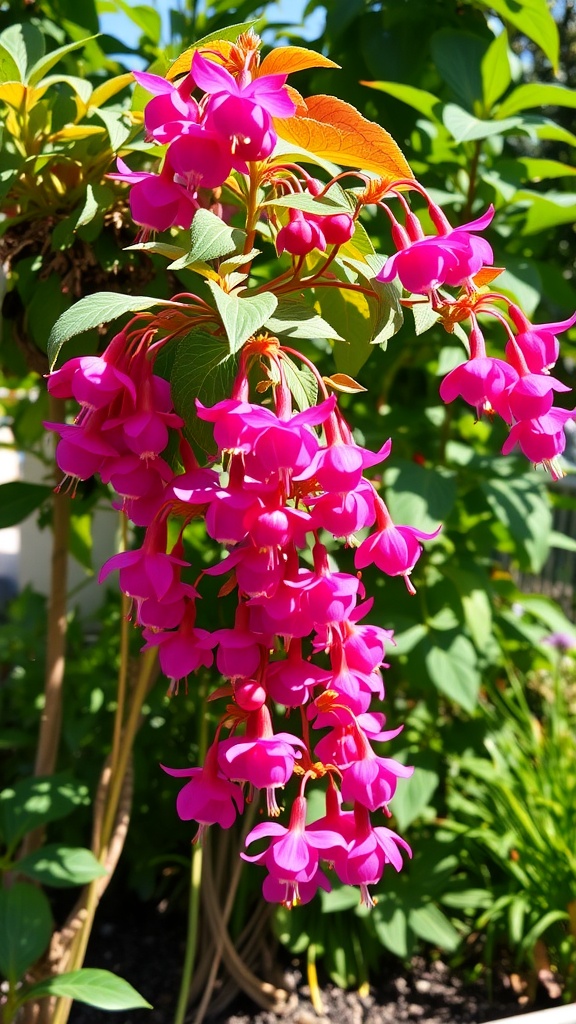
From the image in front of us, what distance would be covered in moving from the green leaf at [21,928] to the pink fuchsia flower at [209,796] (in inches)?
22.2

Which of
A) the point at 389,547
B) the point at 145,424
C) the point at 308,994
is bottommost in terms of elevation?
the point at 308,994

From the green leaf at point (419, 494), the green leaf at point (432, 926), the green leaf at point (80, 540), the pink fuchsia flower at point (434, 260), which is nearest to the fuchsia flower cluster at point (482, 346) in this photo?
Result: the pink fuchsia flower at point (434, 260)

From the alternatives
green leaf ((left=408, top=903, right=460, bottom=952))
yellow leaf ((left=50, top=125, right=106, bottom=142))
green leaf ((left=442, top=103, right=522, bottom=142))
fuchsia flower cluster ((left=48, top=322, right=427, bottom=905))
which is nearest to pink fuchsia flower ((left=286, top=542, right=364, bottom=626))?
fuchsia flower cluster ((left=48, top=322, right=427, bottom=905))

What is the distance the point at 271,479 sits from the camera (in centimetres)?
45

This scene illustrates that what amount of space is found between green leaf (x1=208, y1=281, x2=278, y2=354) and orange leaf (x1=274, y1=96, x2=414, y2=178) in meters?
0.15

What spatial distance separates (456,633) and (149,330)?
86 centimetres

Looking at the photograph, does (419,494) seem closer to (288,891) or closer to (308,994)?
(288,891)

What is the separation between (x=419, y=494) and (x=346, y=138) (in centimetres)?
58

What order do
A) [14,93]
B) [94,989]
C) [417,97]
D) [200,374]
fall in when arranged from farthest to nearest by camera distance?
1. [417,97]
2. [94,989]
3. [14,93]
4. [200,374]

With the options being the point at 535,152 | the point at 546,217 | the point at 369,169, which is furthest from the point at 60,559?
the point at 535,152

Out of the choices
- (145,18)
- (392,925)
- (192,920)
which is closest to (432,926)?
(392,925)

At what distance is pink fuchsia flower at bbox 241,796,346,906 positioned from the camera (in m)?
0.51

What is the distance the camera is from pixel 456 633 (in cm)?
127

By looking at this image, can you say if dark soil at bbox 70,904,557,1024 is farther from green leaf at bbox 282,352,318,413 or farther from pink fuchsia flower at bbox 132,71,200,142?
pink fuchsia flower at bbox 132,71,200,142
